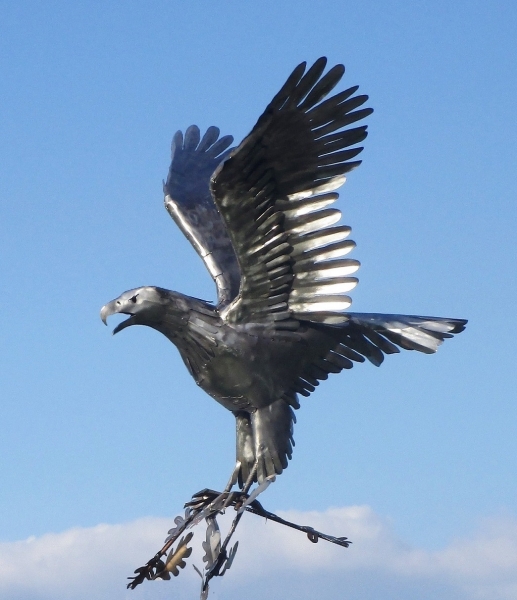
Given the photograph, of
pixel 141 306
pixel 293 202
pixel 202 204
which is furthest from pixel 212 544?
pixel 202 204

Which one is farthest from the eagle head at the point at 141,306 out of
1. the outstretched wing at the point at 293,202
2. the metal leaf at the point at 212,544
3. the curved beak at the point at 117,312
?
the metal leaf at the point at 212,544

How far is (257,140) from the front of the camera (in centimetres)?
776

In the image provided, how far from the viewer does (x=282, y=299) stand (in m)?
8.20

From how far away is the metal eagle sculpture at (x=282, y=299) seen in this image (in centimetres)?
785

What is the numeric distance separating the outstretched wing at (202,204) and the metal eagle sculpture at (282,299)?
1.09ft

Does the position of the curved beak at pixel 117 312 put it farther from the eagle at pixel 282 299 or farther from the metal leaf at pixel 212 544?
the metal leaf at pixel 212 544

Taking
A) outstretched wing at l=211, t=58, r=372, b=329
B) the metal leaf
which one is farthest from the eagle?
the metal leaf

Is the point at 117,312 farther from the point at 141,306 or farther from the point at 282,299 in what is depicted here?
the point at 282,299

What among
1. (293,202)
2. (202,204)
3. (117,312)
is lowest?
(117,312)

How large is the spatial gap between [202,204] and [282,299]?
146cm

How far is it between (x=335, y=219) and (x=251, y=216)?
1.73 feet

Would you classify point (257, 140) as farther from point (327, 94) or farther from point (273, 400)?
point (273, 400)

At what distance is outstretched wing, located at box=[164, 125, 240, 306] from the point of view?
893cm

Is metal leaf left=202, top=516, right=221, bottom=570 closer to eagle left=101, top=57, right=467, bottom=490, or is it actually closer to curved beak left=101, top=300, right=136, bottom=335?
eagle left=101, top=57, right=467, bottom=490
